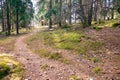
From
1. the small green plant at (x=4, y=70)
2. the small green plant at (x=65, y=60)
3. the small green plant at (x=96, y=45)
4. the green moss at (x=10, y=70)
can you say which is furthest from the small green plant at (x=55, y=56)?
the small green plant at (x=4, y=70)

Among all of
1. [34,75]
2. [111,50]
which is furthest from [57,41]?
[34,75]

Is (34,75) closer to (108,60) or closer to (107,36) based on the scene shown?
(108,60)

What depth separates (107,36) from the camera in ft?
65.2

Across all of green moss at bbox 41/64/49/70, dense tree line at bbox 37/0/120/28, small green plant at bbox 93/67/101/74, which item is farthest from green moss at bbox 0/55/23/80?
dense tree line at bbox 37/0/120/28

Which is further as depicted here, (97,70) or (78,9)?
(78,9)

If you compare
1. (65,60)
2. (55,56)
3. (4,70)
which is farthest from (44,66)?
(4,70)

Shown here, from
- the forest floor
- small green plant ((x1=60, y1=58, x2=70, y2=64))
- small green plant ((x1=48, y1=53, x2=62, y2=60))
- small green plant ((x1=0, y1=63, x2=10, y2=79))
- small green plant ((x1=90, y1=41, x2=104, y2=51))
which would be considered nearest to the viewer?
the forest floor

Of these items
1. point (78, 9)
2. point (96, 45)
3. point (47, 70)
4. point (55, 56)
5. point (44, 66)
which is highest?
point (78, 9)

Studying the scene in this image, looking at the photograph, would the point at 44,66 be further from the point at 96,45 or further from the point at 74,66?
the point at 96,45

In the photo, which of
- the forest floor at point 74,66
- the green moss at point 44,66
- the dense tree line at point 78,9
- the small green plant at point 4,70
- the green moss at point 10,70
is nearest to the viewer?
the forest floor at point 74,66

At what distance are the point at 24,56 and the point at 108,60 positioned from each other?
21.2 feet

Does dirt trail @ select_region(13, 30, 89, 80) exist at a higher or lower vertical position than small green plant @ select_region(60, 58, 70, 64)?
lower

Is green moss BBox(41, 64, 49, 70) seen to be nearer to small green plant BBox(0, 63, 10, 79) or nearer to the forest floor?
the forest floor

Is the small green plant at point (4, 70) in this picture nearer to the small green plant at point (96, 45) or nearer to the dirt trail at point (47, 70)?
the dirt trail at point (47, 70)
